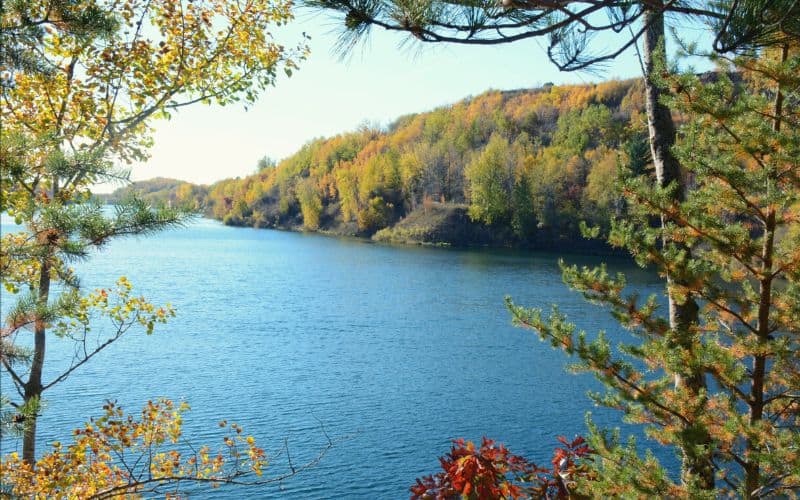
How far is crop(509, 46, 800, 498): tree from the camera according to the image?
5.32 metres

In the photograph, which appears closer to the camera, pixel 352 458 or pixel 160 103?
pixel 160 103

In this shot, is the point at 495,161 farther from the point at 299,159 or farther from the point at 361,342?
the point at 299,159

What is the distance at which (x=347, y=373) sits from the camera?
18.8 metres

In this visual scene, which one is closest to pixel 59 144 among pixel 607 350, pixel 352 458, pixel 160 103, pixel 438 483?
pixel 160 103

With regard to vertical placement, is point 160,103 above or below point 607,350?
above

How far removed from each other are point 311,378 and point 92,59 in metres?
13.6

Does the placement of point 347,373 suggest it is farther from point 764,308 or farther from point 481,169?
point 481,169

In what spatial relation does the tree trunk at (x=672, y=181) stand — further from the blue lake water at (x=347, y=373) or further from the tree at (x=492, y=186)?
the tree at (x=492, y=186)

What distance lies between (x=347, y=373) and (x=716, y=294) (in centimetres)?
1410

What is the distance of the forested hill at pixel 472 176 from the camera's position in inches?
2502

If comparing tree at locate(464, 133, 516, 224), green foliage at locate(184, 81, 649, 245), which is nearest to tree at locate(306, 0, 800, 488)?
green foliage at locate(184, 81, 649, 245)

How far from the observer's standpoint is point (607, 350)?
568 cm

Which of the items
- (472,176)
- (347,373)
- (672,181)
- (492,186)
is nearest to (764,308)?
(672,181)

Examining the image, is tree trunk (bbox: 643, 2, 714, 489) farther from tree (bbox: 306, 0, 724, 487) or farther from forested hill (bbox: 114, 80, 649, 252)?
forested hill (bbox: 114, 80, 649, 252)
